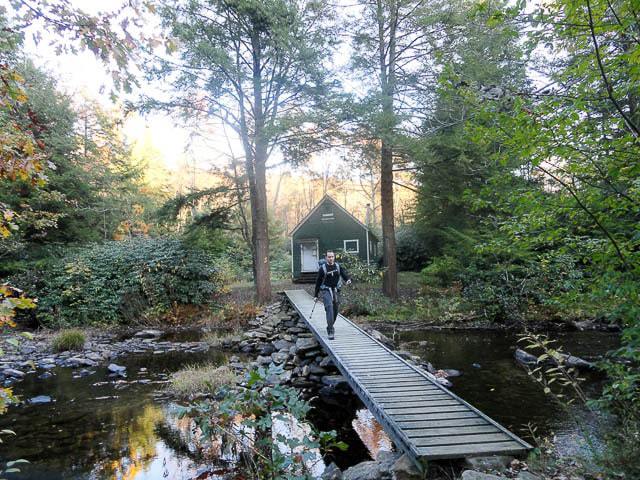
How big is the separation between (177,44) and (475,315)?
13973 mm

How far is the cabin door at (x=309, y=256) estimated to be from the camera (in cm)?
2483

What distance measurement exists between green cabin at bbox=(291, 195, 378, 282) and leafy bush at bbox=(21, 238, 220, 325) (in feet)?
25.9

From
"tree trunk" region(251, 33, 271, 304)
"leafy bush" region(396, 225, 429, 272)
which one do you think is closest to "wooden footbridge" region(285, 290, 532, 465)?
"tree trunk" region(251, 33, 271, 304)

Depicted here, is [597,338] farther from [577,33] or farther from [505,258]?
[577,33]

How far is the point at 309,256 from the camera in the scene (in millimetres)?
25000

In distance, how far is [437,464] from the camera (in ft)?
13.3

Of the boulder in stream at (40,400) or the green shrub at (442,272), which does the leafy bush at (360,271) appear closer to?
the green shrub at (442,272)

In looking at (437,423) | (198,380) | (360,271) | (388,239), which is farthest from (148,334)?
(437,423)

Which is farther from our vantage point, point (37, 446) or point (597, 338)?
point (597, 338)

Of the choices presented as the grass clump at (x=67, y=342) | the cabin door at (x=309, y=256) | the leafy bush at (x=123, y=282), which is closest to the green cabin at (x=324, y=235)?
the cabin door at (x=309, y=256)

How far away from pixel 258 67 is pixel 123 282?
381 inches

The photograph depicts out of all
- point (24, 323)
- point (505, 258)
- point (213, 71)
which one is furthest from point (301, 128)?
point (24, 323)

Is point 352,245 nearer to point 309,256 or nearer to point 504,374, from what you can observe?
point 309,256

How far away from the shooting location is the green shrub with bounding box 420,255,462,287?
1582 cm
